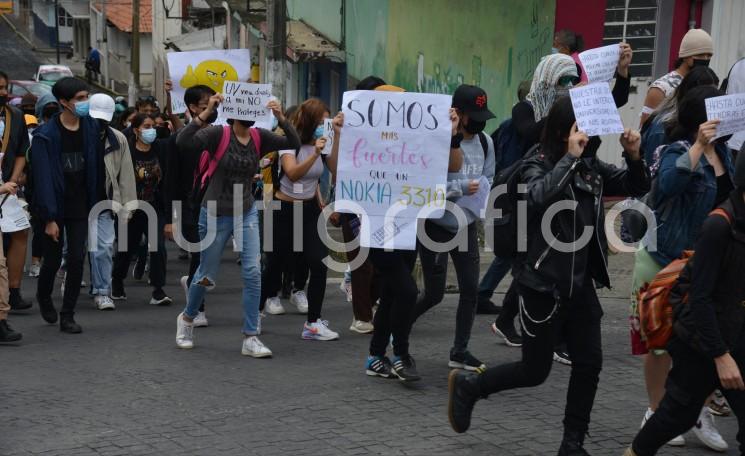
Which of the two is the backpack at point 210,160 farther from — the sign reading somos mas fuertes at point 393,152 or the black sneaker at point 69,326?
the black sneaker at point 69,326

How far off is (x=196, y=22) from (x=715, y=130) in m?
36.0

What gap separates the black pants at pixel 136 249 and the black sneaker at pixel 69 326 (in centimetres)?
149

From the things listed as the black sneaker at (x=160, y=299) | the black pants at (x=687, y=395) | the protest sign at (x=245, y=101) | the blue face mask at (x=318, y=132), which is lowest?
the black sneaker at (x=160, y=299)

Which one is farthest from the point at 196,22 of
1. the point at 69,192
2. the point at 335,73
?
the point at 69,192

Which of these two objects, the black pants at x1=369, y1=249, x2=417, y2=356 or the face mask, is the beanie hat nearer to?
the black pants at x1=369, y1=249, x2=417, y2=356

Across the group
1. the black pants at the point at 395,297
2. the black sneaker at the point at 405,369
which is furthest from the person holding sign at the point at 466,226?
the black sneaker at the point at 405,369

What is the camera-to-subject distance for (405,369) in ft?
22.7

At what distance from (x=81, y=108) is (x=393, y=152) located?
119 inches

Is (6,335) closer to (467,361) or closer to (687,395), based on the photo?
(467,361)

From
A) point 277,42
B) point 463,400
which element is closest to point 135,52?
point 277,42

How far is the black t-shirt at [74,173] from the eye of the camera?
28.4ft

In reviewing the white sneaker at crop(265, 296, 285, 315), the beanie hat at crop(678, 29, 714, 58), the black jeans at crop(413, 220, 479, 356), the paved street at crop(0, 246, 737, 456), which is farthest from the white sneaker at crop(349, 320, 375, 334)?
the beanie hat at crop(678, 29, 714, 58)

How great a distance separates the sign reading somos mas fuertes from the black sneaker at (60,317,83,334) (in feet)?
9.77

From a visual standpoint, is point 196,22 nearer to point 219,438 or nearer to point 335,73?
→ point 335,73
